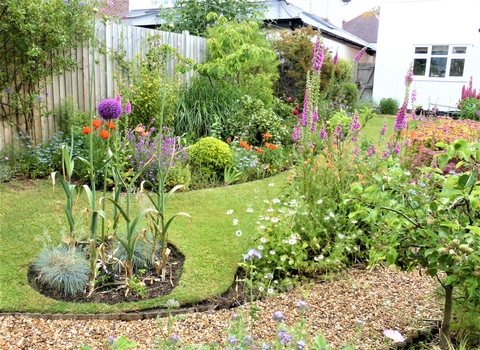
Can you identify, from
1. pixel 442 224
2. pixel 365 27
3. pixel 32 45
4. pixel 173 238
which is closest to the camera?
pixel 442 224

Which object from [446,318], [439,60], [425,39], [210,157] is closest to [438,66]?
[439,60]

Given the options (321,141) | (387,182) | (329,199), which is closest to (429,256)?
(387,182)

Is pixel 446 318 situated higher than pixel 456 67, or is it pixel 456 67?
pixel 456 67

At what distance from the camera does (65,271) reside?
2730 millimetres

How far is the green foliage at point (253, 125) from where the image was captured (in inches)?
277

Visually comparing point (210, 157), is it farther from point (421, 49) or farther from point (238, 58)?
point (421, 49)

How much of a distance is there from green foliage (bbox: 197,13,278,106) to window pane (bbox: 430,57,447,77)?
9.47 m

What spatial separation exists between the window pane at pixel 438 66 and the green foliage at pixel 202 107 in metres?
10.9

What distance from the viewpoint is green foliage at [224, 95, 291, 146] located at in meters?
7.04

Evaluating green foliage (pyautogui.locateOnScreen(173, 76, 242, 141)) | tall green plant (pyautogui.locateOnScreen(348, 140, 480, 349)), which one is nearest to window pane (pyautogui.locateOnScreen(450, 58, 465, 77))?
green foliage (pyautogui.locateOnScreen(173, 76, 242, 141))

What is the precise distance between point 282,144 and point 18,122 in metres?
4.27

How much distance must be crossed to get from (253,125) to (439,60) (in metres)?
11.6

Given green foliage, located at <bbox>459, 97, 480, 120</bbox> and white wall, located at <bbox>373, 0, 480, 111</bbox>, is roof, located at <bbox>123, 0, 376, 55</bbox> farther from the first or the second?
green foliage, located at <bbox>459, 97, 480, 120</bbox>

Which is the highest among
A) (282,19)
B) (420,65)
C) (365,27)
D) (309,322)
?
(365,27)
